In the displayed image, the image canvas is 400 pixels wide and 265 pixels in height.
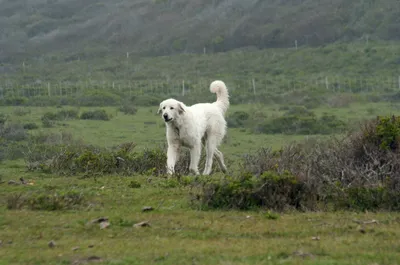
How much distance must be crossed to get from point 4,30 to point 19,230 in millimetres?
95102

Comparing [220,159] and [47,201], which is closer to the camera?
[47,201]

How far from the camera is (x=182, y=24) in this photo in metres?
96.8

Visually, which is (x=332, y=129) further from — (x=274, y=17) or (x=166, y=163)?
(x=274, y=17)

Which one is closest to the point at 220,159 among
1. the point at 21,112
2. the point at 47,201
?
the point at 47,201

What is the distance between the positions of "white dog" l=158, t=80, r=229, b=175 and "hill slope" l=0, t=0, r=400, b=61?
210 feet

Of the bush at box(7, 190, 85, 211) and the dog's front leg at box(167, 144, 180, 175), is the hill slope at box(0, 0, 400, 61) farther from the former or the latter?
the bush at box(7, 190, 85, 211)

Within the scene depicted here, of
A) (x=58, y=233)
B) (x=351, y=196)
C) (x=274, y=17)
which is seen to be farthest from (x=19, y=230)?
(x=274, y=17)

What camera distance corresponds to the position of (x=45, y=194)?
384 inches

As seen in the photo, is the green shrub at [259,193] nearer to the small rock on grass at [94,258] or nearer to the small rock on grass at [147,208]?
the small rock on grass at [147,208]

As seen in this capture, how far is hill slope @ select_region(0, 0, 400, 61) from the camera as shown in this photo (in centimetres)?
8188

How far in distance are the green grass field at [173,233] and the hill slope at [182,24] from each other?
68254 millimetres

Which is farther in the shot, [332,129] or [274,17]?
[274,17]

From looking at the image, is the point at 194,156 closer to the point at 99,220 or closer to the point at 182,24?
the point at 99,220

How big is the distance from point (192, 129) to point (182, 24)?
85175 mm
